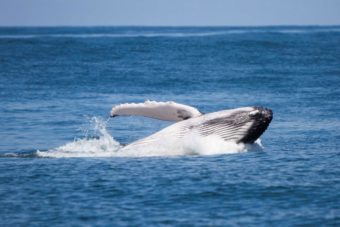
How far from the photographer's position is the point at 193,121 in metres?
21.2

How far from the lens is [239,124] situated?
20.8 metres

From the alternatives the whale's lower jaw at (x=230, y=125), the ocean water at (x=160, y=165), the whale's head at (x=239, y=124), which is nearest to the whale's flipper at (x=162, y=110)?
the whale's lower jaw at (x=230, y=125)

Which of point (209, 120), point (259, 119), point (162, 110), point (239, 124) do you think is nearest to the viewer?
point (259, 119)

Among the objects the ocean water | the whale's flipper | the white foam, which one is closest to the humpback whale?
the whale's flipper

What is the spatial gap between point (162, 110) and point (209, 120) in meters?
1.13

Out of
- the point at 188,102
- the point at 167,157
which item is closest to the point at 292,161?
the point at 167,157

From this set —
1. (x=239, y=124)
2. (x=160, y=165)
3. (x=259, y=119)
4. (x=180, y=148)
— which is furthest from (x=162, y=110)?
(x=259, y=119)

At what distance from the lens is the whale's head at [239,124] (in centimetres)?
2062

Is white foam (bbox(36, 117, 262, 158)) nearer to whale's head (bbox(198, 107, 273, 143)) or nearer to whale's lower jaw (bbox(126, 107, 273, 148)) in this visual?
whale's lower jaw (bbox(126, 107, 273, 148))

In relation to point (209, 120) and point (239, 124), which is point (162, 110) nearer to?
point (209, 120)

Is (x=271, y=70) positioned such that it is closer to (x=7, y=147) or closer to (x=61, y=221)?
(x=7, y=147)

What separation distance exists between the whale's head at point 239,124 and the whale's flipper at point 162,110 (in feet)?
1.53

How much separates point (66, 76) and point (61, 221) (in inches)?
1639

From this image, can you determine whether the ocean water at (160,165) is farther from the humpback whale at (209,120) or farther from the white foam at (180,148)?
the humpback whale at (209,120)
